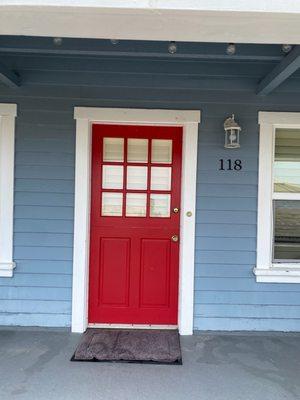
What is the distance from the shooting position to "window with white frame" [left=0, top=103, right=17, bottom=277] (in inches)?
131

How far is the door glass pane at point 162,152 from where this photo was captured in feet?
11.4

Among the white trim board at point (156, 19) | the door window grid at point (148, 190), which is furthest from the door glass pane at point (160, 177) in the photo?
the white trim board at point (156, 19)

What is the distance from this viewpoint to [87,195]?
336cm

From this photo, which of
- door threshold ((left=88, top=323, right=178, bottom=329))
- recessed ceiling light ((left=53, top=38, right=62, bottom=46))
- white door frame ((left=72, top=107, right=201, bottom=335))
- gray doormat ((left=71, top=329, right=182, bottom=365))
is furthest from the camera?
door threshold ((left=88, top=323, right=178, bottom=329))

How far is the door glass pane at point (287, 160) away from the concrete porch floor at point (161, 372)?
1.37 m

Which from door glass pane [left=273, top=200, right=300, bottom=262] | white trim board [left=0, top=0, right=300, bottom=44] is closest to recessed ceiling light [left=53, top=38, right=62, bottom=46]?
white trim board [left=0, top=0, right=300, bottom=44]

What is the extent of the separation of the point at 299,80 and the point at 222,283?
1939mm

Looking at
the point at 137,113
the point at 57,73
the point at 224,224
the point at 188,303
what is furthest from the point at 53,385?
the point at 57,73

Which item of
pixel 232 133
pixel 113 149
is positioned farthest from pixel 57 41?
A: pixel 232 133

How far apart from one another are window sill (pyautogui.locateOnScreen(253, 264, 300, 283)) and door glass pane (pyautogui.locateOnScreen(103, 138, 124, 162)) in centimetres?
160

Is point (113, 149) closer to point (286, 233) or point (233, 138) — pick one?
point (233, 138)

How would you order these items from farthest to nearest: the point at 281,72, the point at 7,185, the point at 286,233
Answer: the point at 286,233, the point at 7,185, the point at 281,72

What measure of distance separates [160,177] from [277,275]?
137 cm

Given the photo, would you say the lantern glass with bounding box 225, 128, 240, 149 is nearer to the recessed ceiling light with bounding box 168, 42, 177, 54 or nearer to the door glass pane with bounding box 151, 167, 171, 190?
the door glass pane with bounding box 151, 167, 171, 190
